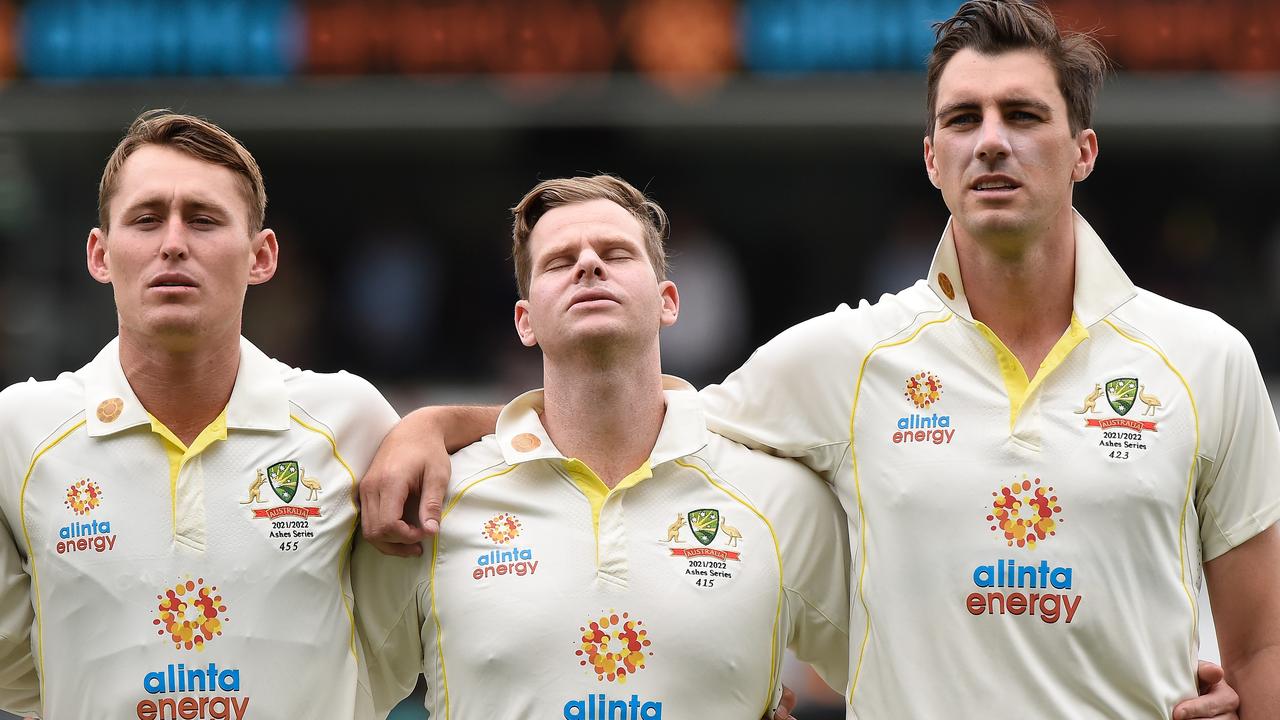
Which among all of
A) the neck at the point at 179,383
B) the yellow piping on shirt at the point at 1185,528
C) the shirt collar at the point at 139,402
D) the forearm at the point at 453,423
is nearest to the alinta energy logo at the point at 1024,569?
the yellow piping on shirt at the point at 1185,528

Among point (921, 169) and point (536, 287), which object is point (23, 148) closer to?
point (921, 169)

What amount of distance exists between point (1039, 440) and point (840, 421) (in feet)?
1.71

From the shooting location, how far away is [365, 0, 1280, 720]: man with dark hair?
170 inches

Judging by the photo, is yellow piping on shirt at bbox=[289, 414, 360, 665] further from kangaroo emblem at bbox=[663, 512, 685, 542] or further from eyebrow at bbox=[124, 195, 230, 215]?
kangaroo emblem at bbox=[663, 512, 685, 542]

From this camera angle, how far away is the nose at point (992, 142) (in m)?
4.41

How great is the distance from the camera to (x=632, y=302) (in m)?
4.53

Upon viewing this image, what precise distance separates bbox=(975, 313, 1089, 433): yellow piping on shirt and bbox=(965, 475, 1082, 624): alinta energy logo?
0.60 ft

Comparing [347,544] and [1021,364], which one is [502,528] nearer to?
[347,544]

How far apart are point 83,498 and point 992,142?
2.45 metres

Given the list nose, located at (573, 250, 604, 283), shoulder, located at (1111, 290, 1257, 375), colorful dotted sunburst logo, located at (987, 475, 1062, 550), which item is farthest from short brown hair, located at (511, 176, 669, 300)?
shoulder, located at (1111, 290, 1257, 375)

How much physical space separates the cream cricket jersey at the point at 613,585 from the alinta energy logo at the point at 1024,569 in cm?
44

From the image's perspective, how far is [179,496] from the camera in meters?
4.43

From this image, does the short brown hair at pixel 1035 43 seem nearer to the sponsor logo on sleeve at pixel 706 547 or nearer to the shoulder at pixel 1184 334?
the shoulder at pixel 1184 334

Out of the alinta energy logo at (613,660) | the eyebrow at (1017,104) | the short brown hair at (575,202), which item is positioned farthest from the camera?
the short brown hair at (575,202)
